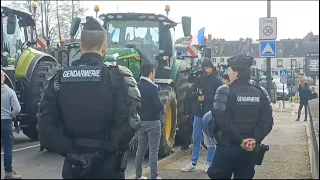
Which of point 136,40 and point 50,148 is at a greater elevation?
point 136,40

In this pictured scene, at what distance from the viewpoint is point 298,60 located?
86812 mm

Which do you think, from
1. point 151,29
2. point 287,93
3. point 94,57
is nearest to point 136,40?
point 151,29

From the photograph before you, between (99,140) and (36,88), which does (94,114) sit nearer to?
(99,140)

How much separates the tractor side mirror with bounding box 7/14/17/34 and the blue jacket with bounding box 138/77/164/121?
5066mm

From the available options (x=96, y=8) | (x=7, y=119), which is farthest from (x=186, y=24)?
(x=7, y=119)

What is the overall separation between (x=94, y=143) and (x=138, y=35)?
25.4ft

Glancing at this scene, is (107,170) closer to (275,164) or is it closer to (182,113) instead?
(275,164)

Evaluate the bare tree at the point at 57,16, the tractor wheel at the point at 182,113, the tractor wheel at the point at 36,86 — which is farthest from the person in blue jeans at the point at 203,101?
the bare tree at the point at 57,16

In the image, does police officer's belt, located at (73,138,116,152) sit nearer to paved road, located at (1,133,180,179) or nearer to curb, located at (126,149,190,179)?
curb, located at (126,149,190,179)

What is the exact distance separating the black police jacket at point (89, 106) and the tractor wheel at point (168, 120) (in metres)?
5.77

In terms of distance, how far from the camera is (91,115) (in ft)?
13.2

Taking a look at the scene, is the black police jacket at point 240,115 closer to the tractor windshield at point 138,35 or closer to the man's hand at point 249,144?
the man's hand at point 249,144

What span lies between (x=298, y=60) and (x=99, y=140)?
85.8 metres

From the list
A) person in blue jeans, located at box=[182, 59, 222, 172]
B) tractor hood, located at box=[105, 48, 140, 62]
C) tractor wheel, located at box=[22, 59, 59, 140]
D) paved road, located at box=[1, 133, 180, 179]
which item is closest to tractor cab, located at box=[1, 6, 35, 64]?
tractor wheel, located at box=[22, 59, 59, 140]
